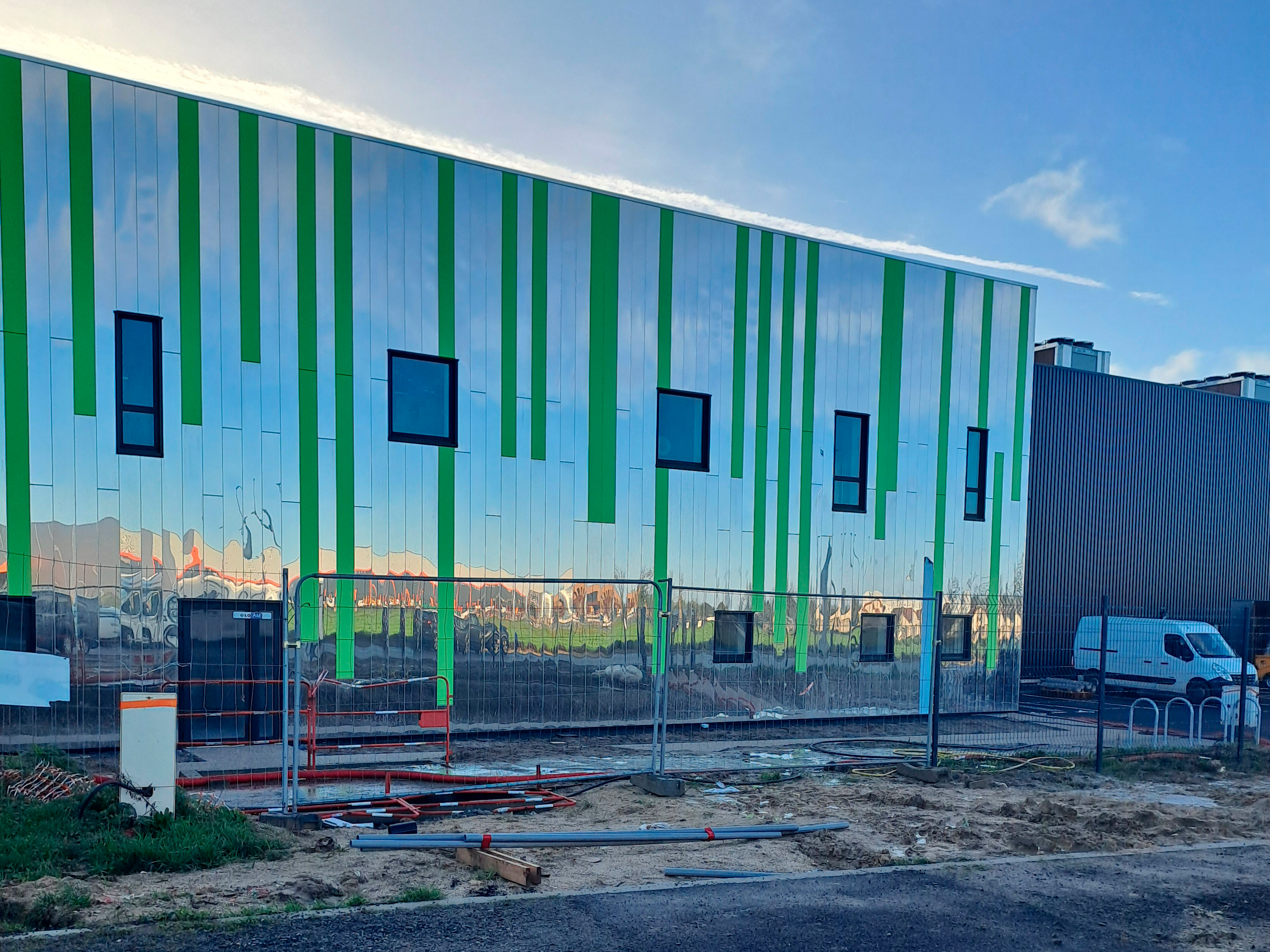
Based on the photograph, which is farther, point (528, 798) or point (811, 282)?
point (811, 282)

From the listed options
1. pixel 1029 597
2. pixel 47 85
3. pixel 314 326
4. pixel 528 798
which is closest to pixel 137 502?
pixel 314 326

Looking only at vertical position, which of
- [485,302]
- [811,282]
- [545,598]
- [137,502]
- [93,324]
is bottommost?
[545,598]

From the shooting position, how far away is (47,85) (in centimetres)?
1241

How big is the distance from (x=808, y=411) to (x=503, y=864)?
12662 mm

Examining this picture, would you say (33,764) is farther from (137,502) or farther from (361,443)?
(361,443)

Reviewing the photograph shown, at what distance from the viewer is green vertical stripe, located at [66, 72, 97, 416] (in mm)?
12594

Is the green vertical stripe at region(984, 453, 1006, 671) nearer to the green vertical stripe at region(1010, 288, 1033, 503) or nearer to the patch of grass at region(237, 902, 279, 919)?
the green vertical stripe at region(1010, 288, 1033, 503)

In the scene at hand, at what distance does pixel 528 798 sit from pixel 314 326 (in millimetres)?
7645

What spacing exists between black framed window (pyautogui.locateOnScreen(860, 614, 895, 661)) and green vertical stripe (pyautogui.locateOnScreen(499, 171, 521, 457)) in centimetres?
774

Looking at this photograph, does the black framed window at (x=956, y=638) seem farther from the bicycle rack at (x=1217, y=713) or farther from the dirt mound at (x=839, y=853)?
the dirt mound at (x=839, y=853)

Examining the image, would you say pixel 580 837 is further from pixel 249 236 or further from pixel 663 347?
pixel 663 347

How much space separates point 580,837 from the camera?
818 cm

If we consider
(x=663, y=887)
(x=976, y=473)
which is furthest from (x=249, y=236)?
(x=976, y=473)

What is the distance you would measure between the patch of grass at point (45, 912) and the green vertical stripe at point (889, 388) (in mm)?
15553
